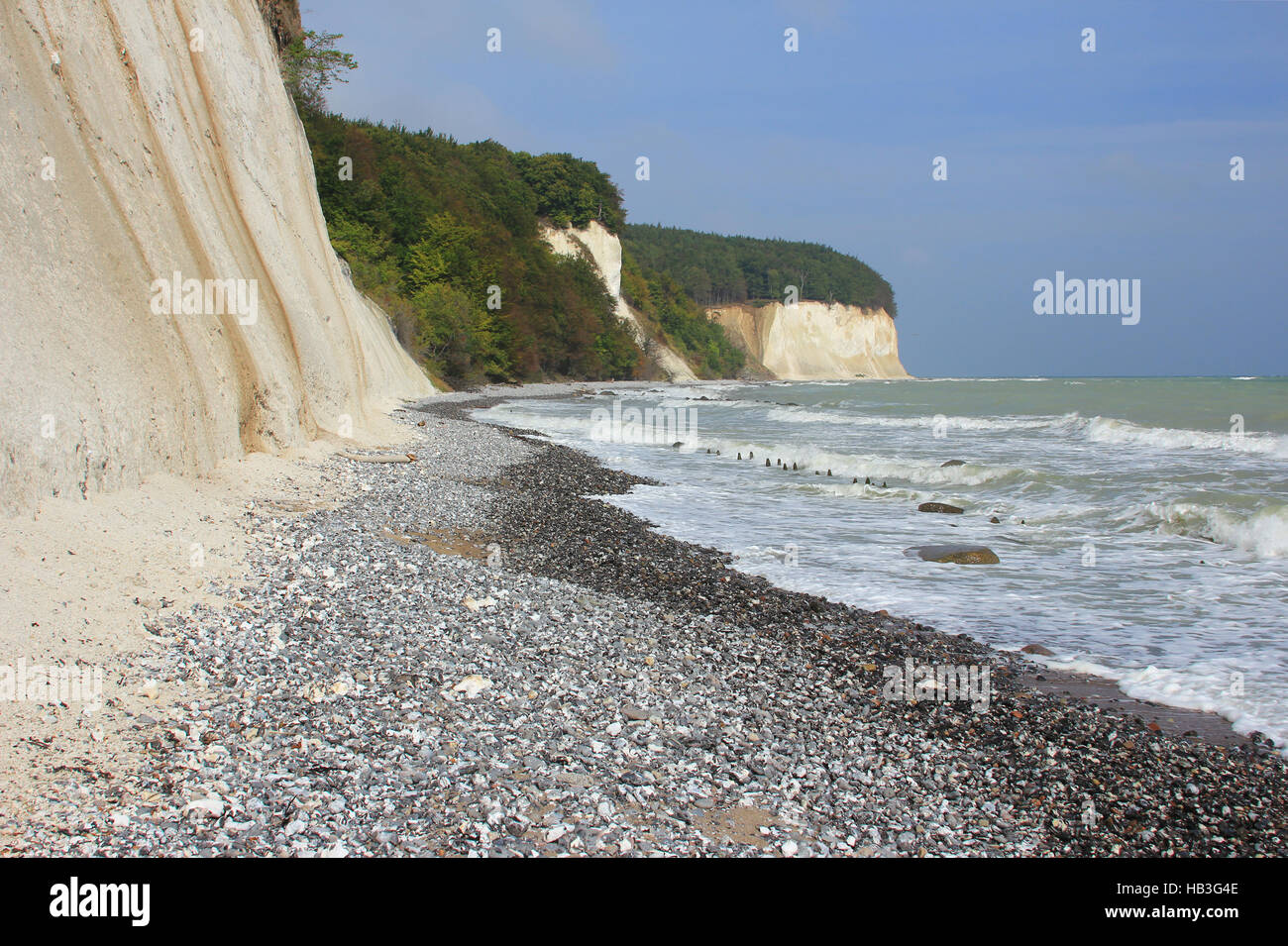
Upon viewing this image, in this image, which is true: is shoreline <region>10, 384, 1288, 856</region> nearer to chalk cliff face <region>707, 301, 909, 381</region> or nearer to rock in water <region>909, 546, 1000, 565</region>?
rock in water <region>909, 546, 1000, 565</region>

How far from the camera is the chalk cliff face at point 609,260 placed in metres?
84.2

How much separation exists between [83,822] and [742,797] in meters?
3.10

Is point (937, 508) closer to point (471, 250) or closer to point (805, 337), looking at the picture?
point (471, 250)

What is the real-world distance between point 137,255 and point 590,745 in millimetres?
7276

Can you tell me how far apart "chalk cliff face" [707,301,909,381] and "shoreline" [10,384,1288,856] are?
118245 millimetres

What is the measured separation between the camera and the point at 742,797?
4.23 m

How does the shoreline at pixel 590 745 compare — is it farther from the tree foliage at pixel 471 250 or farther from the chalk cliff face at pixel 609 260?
the chalk cliff face at pixel 609 260

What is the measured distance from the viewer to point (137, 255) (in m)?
8.18

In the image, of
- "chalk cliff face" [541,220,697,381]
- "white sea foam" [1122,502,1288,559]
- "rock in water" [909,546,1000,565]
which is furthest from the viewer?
"chalk cliff face" [541,220,697,381]

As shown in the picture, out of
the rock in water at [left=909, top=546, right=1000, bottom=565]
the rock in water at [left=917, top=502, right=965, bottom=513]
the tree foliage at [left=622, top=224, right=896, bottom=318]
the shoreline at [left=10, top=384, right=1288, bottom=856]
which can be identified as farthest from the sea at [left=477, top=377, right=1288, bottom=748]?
the tree foliage at [left=622, top=224, right=896, bottom=318]

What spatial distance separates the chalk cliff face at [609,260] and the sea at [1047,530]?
61.0 meters

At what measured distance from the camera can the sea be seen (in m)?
6.91

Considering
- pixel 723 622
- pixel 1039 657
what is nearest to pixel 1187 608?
pixel 1039 657
